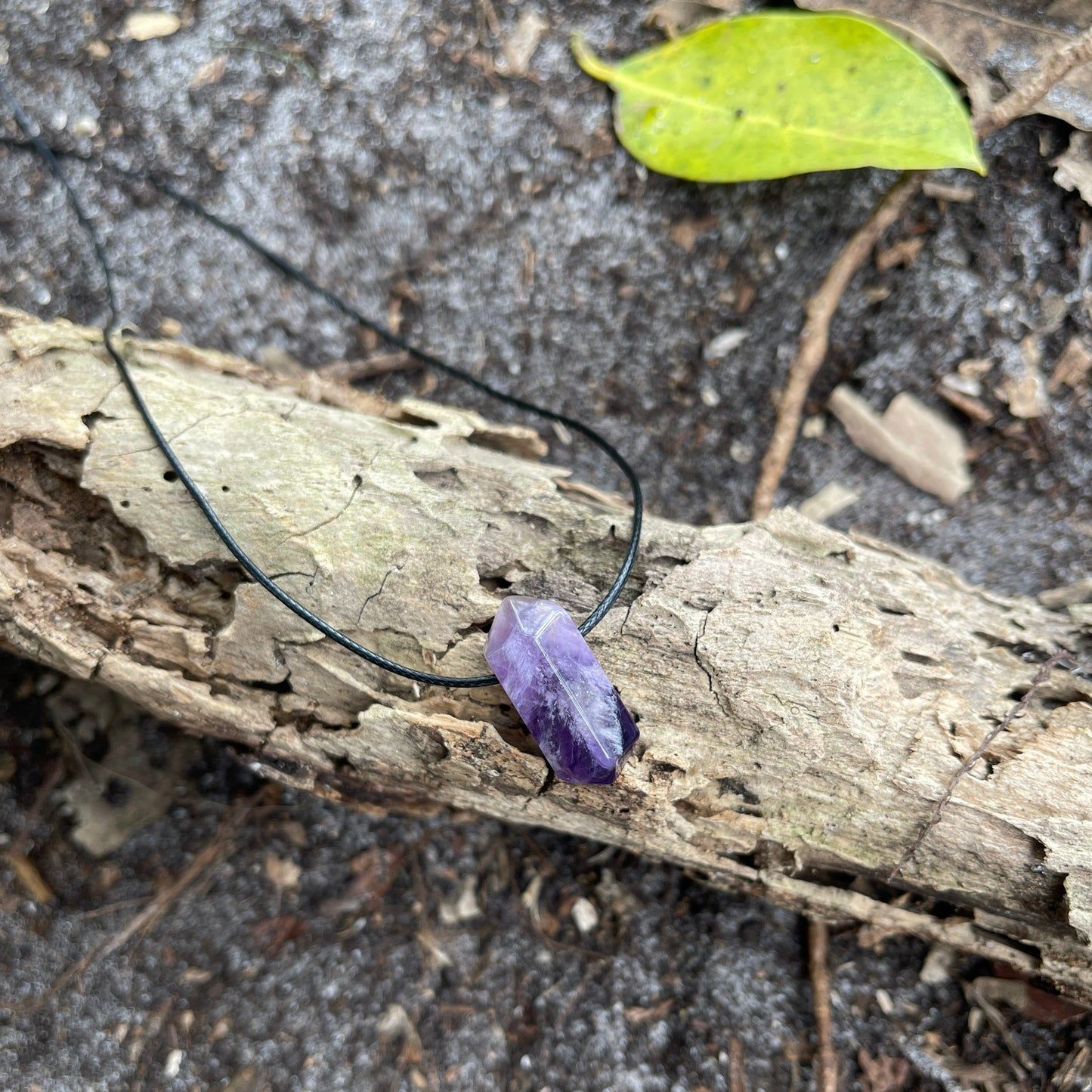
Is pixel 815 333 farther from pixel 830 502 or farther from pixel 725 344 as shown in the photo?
pixel 830 502

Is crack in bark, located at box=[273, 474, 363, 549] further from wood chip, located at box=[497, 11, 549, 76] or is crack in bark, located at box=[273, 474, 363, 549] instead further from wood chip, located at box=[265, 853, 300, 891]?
wood chip, located at box=[497, 11, 549, 76]

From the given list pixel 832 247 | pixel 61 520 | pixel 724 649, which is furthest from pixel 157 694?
pixel 832 247

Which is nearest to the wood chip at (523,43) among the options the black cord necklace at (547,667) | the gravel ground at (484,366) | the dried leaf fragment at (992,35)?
the gravel ground at (484,366)

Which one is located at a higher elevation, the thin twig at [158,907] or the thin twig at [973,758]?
the thin twig at [973,758]

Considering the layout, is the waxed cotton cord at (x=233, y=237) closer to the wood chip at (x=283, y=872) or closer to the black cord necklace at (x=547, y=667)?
the black cord necklace at (x=547, y=667)

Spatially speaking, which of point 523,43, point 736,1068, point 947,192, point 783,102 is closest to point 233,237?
point 523,43

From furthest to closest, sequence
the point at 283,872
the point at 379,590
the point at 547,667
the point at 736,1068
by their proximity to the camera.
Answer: the point at 283,872 → the point at 736,1068 → the point at 379,590 → the point at 547,667
